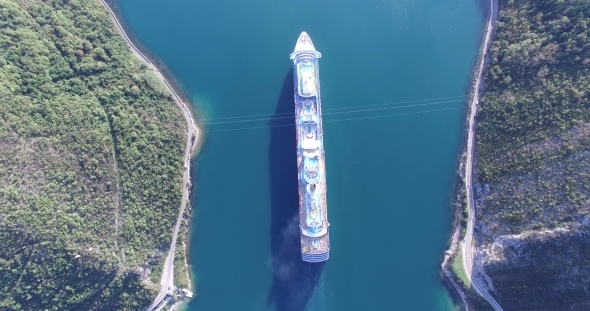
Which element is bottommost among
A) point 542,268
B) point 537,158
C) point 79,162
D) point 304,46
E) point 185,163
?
point 542,268

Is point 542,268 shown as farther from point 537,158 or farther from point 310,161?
point 310,161

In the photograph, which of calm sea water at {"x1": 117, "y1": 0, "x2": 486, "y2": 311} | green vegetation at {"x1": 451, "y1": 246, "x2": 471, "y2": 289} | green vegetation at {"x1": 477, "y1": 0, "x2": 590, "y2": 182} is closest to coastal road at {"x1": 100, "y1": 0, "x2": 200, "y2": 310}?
calm sea water at {"x1": 117, "y1": 0, "x2": 486, "y2": 311}

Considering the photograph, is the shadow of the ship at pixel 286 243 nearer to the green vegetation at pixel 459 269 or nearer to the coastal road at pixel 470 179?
the green vegetation at pixel 459 269

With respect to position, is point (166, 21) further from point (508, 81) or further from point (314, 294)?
point (508, 81)

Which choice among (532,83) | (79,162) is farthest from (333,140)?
(79,162)

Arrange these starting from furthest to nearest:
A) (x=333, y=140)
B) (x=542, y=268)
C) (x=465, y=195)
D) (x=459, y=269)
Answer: (x=333, y=140)
(x=465, y=195)
(x=459, y=269)
(x=542, y=268)

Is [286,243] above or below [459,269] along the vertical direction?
above
